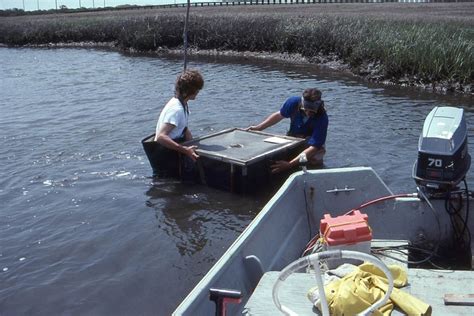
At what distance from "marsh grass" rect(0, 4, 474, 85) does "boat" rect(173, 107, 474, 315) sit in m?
10.8

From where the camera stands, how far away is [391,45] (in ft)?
58.4

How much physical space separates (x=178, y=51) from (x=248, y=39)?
399cm

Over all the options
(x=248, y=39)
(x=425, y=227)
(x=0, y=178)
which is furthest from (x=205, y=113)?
(x=248, y=39)

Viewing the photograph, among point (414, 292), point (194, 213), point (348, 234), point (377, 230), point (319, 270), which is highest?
point (319, 270)

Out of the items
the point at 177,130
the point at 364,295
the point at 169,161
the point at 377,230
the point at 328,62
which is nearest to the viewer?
the point at 364,295

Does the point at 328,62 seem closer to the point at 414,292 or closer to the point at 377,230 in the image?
the point at 377,230

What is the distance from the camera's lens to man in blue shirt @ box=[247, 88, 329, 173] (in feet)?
25.2

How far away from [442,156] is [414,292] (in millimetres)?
1693

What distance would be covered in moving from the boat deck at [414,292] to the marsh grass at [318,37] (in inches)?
486

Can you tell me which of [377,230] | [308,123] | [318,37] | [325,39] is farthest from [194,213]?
[318,37]

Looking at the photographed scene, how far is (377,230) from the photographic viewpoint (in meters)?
5.80

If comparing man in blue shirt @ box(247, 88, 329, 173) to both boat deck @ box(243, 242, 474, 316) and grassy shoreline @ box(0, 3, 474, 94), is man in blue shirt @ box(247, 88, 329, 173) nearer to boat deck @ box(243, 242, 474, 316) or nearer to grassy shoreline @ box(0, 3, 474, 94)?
boat deck @ box(243, 242, 474, 316)

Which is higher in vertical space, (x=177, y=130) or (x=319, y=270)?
(x=319, y=270)

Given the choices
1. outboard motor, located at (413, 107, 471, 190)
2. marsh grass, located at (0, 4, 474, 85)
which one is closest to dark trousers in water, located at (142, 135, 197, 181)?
outboard motor, located at (413, 107, 471, 190)
